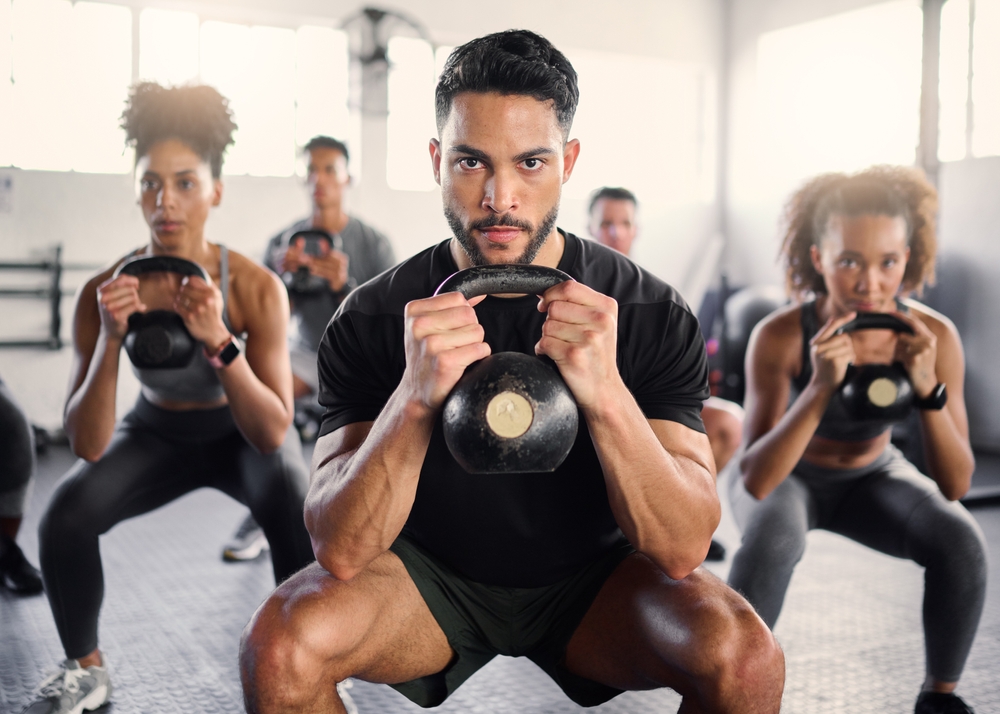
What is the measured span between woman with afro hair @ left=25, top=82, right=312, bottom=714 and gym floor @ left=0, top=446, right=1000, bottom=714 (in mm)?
219

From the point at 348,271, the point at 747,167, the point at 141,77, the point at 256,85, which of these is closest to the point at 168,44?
the point at 141,77

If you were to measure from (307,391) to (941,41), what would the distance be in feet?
16.5

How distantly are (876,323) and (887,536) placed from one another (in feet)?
1.62

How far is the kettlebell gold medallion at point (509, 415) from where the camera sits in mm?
1127

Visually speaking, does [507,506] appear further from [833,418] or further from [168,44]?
[168,44]

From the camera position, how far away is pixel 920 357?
6.57 feet

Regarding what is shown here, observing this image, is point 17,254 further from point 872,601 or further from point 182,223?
point 872,601

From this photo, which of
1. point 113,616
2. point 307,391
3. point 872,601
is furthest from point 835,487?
point 307,391

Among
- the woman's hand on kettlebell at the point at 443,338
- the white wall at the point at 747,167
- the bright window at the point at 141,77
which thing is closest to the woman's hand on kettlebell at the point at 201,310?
the woman's hand on kettlebell at the point at 443,338

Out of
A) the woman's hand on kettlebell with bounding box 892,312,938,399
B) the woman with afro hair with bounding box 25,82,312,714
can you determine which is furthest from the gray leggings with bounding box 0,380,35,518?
the woman's hand on kettlebell with bounding box 892,312,938,399

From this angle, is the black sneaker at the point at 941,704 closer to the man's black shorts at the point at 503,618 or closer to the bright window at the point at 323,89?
the man's black shorts at the point at 503,618

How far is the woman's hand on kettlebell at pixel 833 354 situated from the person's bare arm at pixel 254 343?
129 centimetres

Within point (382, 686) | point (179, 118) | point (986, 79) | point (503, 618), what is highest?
point (986, 79)

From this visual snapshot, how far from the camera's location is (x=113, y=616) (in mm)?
2613
